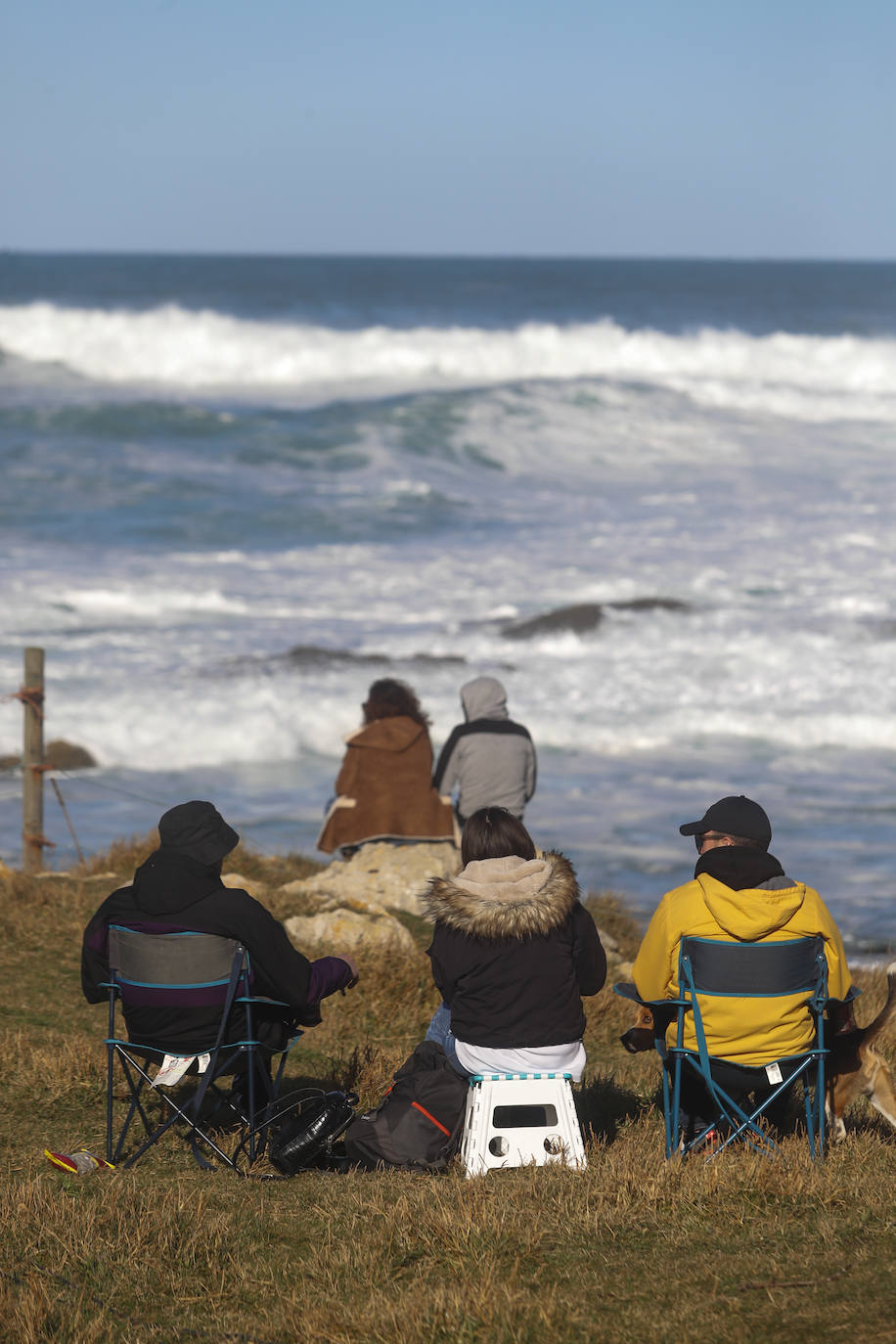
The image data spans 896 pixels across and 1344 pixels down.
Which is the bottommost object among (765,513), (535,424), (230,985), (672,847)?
(672,847)

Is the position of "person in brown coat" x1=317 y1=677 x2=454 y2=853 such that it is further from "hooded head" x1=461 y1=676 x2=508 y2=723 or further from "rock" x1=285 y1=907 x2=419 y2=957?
"rock" x1=285 y1=907 x2=419 y2=957

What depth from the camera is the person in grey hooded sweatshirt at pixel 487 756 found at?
26.4ft

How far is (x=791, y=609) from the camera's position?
2086cm

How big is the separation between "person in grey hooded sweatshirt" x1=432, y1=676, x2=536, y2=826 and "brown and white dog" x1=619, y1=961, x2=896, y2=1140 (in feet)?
11.3

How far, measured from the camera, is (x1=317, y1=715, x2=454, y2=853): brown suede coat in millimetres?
8578

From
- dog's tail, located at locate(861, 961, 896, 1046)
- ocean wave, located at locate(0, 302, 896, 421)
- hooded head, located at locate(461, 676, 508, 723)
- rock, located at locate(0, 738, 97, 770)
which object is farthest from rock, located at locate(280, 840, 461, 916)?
ocean wave, located at locate(0, 302, 896, 421)

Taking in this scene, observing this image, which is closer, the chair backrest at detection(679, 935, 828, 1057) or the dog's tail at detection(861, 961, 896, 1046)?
the chair backrest at detection(679, 935, 828, 1057)

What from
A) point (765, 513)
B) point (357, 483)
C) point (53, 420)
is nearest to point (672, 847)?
point (765, 513)

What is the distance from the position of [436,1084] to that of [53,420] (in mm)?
34916

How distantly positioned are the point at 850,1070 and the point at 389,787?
4444 millimetres

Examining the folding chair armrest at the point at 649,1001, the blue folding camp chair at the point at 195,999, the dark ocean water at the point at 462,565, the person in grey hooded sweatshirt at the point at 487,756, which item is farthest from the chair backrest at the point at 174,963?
the dark ocean water at the point at 462,565

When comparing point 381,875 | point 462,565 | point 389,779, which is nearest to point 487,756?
point 389,779

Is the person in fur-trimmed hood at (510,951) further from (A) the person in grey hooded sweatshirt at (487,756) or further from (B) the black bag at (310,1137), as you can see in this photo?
(A) the person in grey hooded sweatshirt at (487,756)

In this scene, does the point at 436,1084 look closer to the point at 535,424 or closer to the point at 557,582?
the point at 557,582
